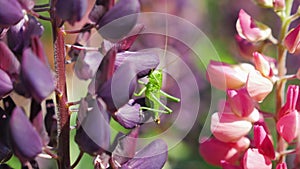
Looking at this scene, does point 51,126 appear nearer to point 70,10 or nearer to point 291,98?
point 70,10

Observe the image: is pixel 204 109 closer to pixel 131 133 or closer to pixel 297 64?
pixel 297 64

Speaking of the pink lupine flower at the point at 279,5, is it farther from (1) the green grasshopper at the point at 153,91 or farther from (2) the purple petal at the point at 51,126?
(2) the purple petal at the point at 51,126

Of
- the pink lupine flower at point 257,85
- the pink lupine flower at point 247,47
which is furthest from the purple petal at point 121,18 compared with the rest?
the pink lupine flower at point 247,47

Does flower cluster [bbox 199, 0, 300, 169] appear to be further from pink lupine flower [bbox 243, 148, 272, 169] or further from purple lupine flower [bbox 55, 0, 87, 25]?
purple lupine flower [bbox 55, 0, 87, 25]

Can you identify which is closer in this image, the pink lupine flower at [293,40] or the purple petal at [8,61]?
the purple petal at [8,61]

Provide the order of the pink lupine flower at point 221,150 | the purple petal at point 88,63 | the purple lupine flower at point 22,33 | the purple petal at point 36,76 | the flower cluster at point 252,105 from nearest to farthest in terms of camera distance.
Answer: the purple petal at point 36,76
the purple lupine flower at point 22,33
the purple petal at point 88,63
the flower cluster at point 252,105
the pink lupine flower at point 221,150

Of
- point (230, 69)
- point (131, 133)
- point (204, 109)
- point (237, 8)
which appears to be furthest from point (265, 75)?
point (237, 8)
